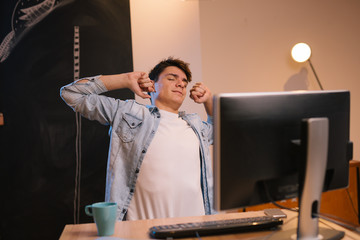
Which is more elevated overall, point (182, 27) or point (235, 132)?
point (182, 27)

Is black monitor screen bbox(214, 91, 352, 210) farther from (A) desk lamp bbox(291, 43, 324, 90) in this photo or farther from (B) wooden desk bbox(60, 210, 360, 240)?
(A) desk lamp bbox(291, 43, 324, 90)

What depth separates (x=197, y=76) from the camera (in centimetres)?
265

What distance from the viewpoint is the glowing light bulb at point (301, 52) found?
2.92 meters

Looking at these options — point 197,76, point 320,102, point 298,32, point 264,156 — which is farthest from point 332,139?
point 298,32

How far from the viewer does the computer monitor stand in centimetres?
91

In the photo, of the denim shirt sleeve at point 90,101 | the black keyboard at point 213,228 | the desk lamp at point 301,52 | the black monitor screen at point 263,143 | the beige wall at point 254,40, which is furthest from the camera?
the desk lamp at point 301,52

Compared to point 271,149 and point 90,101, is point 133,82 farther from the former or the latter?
point 271,149

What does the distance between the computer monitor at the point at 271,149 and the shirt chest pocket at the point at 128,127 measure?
3.21ft

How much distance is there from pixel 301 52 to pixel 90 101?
1923mm

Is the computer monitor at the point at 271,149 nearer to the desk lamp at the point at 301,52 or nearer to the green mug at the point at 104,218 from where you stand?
the green mug at the point at 104,218

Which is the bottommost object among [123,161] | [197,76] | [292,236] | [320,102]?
[292,236]

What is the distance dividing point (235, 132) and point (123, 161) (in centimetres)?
99

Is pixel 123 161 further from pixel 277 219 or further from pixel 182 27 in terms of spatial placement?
pixel 182 27

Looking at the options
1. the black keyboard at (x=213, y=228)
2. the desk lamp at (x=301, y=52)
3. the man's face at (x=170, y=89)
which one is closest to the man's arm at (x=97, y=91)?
the man's face at (x=170, y=89)
